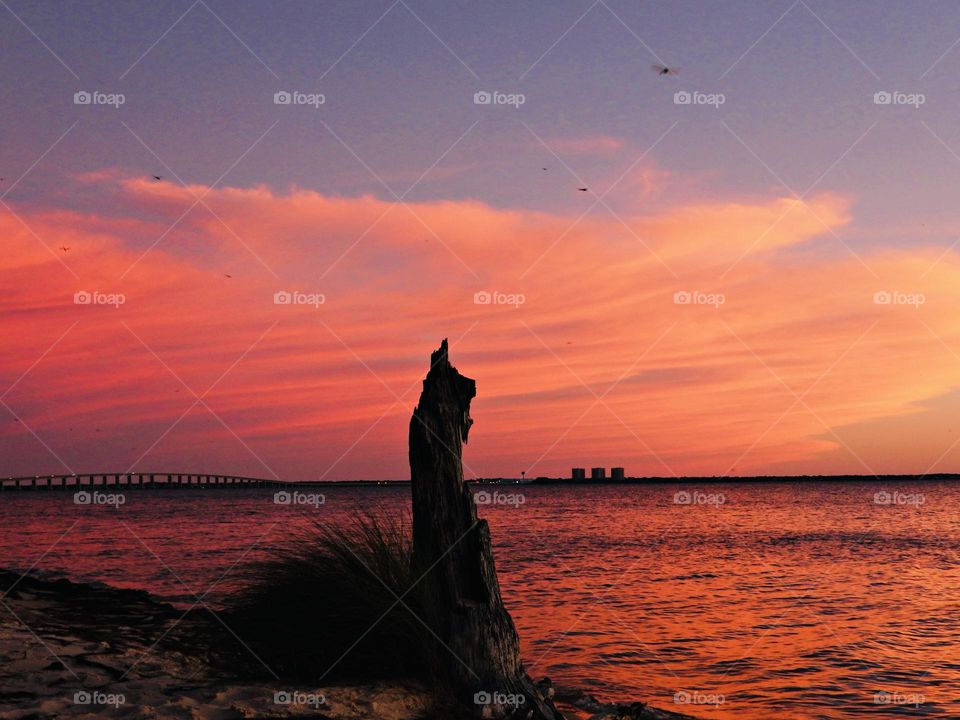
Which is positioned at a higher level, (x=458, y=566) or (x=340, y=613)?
(x=458, y=566)

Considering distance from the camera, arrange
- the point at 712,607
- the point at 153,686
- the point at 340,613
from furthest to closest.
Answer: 1. the point at 712,607
2. the point at 340,613
3. the point at 153,686

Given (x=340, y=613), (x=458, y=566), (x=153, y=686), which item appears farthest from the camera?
(x=458, y=566)

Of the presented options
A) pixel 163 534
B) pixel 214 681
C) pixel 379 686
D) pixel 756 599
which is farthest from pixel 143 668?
pixel 163 534

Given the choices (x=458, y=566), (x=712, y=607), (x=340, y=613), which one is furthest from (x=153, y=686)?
(x=712, y=607)

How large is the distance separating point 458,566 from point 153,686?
333 centimetres

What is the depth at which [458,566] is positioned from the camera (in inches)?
383

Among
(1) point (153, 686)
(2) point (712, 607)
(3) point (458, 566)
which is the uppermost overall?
(3) point (458, 566)

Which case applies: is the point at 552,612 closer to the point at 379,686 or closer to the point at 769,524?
the point at 379,686

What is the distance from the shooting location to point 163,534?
148 ft

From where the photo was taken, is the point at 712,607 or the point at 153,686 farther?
the point at 712,607

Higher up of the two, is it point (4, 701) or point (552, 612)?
point (4, 701)

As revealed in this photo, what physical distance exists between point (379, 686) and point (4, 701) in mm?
3422

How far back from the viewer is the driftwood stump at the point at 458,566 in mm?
9172

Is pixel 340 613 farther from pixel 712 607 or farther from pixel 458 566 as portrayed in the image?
pixel 712 607
